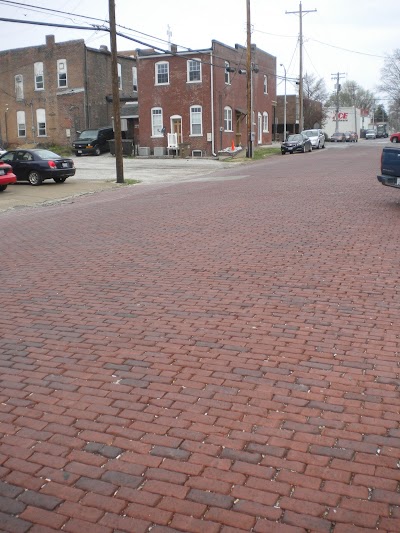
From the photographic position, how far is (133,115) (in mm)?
48781

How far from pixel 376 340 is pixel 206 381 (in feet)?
5.97

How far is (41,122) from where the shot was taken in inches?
2088

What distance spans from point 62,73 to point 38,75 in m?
2.69

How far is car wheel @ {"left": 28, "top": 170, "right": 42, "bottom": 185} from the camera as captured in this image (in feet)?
81.1

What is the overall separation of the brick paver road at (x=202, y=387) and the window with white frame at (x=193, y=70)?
35.7m

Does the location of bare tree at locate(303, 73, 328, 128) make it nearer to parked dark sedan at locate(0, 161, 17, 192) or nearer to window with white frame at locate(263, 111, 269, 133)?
window with white frame at locate(263, 111, 269, 133)

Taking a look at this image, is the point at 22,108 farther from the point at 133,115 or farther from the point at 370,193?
the point at 370,193

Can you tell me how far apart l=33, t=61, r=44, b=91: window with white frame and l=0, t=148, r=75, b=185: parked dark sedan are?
29544 mm

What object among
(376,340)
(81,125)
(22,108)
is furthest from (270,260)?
(22,108)

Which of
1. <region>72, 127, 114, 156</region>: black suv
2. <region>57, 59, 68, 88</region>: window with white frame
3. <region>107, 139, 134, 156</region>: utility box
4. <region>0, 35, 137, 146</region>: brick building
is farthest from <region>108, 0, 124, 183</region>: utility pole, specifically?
<region>57, 59, 68, 88</region>: window with white frame

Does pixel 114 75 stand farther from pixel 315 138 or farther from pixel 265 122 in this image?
pixel 265 122

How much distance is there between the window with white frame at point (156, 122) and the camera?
45906mm

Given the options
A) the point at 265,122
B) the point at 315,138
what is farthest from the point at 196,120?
the point at 265,122

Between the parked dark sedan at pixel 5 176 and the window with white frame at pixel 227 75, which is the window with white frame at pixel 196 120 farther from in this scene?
the parked dark sedan at pixel 5 176
